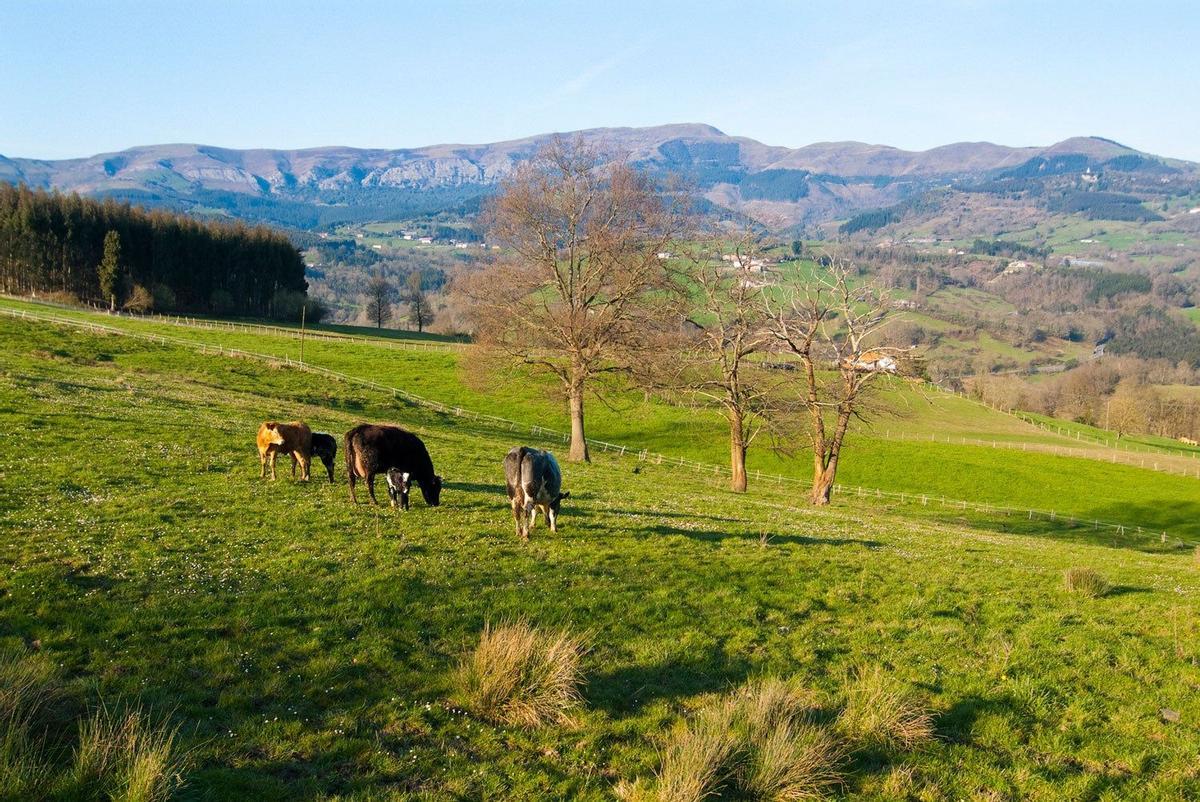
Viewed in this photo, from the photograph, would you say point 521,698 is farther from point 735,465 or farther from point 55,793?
point 735,465

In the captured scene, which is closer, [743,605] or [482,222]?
[743,605]

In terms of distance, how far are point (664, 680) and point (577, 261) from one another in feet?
98.6

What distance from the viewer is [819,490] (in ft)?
113

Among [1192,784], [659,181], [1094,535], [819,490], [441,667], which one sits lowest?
[1094,535]

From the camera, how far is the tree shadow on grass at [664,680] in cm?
966

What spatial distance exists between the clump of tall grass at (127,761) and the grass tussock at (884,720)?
791 cm

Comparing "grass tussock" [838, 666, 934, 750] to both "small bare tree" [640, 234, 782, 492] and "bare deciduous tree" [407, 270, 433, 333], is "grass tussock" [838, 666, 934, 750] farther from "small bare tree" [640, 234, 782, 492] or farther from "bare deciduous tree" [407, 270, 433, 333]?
"bare deciduous tree" [407, 270, 433, 333]

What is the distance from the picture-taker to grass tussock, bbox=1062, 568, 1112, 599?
16.5 meters

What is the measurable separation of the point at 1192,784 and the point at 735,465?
1126 inches

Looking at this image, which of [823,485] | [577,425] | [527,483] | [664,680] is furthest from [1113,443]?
[664,680]

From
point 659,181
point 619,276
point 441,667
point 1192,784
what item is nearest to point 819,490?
point 619,276

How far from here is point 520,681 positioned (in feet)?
30.4

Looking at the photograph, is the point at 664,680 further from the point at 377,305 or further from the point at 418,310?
the point at 377,305

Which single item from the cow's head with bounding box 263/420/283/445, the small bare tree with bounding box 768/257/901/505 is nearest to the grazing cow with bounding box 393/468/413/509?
the cow's head with bounding box 263/420/283/445
